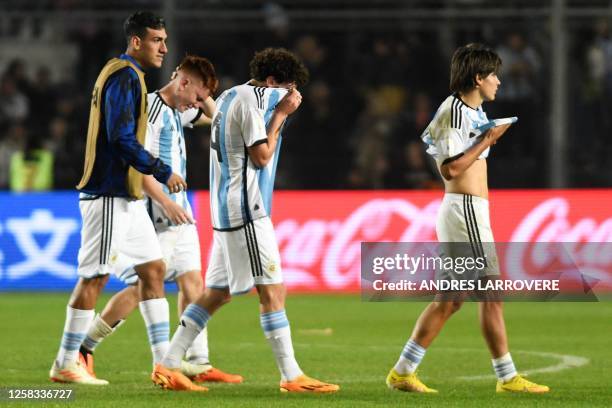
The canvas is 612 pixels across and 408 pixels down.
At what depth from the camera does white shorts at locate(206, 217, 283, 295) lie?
789cm

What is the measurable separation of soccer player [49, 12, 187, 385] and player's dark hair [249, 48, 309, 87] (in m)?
0.74

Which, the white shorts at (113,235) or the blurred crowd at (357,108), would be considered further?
the blurred crowd at (357,108)

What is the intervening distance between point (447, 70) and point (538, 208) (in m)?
4.62

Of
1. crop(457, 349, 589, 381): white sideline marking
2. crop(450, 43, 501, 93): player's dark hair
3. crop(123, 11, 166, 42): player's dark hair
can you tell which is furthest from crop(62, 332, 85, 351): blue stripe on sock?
crop(450, 43, 501, 93): player's dark hair

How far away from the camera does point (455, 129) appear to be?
25.9ft

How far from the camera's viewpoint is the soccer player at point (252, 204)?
25.8 feet

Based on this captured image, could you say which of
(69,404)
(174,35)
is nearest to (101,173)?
(69,404)

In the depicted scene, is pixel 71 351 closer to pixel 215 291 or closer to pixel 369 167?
pixel 215 291

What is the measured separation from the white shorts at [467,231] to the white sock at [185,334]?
1505 millimetres

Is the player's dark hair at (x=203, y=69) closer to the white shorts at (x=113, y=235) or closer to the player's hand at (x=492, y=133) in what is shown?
the white shorts at (x=113, y=235)

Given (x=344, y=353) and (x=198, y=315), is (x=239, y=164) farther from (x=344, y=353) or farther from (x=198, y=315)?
(x=344, y=353)

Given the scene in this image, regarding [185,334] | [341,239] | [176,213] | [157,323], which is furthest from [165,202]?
[341,239]

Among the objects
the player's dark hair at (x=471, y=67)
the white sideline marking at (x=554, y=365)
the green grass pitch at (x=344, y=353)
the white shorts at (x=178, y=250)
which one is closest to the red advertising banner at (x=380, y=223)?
the green grass pitch at (x=344, y=353)

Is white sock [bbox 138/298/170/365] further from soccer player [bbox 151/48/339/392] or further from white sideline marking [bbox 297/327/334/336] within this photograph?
white sideline marking [bbox 297/327/334/336]
